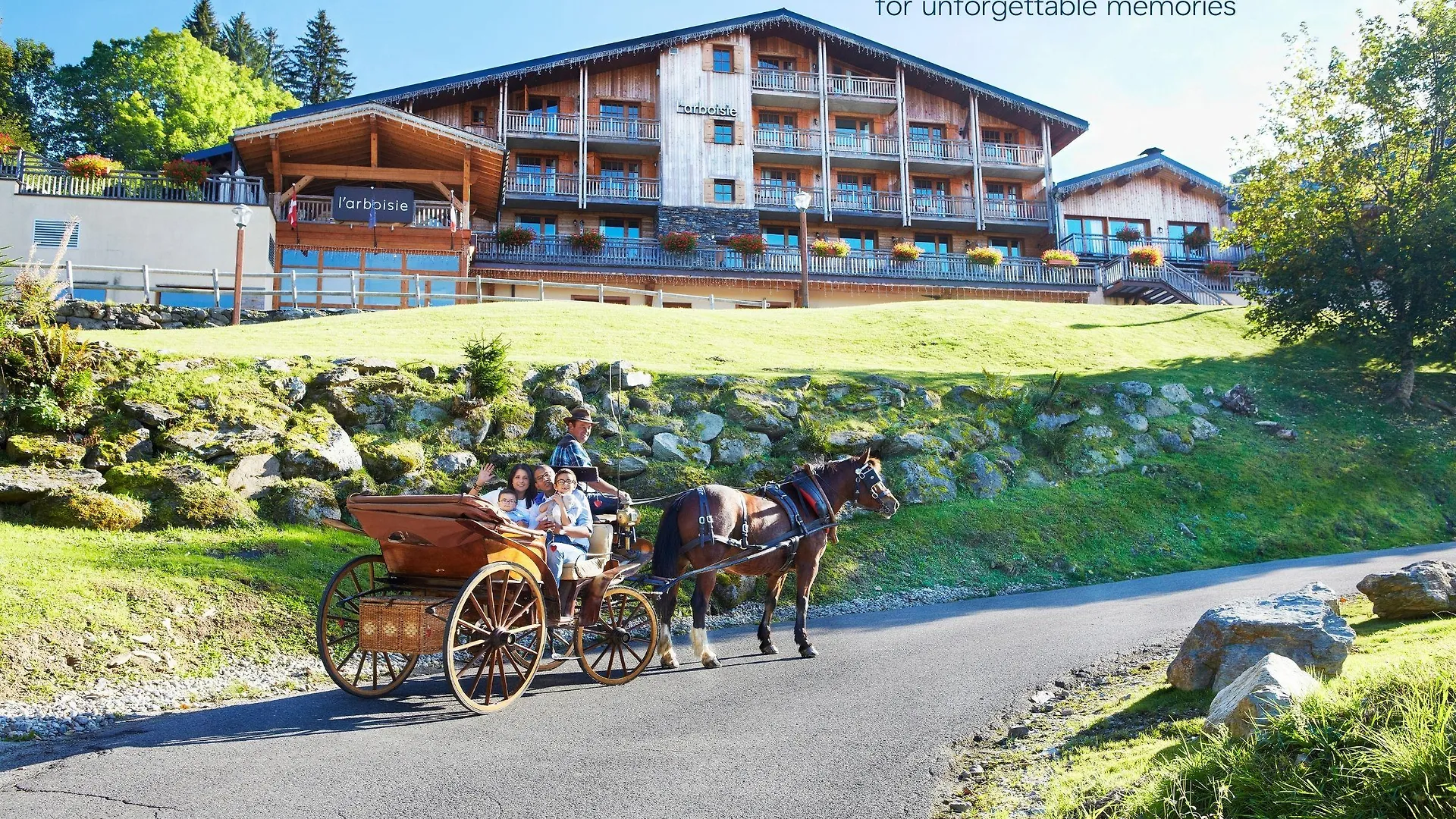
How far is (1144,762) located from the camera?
5676 millimetres

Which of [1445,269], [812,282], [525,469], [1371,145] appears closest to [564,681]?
[525,469]

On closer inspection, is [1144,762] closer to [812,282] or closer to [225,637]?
[225,637]

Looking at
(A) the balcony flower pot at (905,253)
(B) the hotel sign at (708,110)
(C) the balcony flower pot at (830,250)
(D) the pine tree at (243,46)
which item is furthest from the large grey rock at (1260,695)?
(D) the pine tree at (243,46)

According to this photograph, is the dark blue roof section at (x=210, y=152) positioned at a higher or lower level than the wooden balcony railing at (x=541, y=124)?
lower

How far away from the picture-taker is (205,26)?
69.6m

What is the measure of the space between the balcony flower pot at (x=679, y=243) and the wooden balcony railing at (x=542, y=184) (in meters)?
5.16

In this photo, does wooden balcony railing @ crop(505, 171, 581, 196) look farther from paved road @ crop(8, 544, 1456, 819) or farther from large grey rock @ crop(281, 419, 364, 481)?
paved road @ crop(8, 544, 1456, 819)

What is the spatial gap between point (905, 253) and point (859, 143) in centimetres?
767

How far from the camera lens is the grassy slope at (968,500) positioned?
988 cm

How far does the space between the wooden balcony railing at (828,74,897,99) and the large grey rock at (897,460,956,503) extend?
33.0 meters

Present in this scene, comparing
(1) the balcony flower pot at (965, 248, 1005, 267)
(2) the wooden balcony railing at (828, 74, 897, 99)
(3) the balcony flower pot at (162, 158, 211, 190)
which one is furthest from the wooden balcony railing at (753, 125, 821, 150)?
(3) the balcony flower pot at (162, 158, 211, 190)

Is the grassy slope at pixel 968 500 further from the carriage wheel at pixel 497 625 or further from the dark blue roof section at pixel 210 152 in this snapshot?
the dark blue roof section at pixel 210 152

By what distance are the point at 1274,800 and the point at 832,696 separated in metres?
3.99

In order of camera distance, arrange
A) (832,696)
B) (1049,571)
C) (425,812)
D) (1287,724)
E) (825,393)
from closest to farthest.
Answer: (1287,724) → (425,812) → (832,696) → (1049,571) → (825,393)
